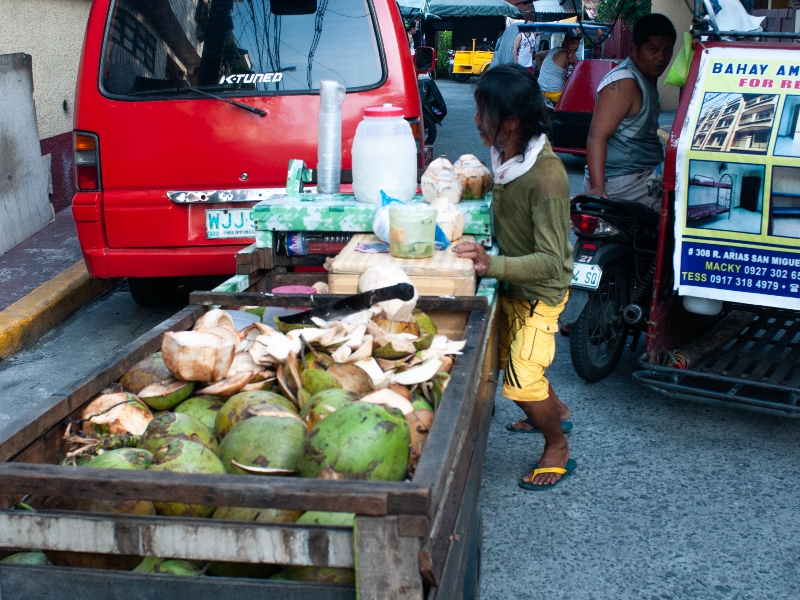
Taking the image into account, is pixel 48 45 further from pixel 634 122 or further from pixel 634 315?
pixel 634 315

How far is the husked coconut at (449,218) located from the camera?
2910 millimetres

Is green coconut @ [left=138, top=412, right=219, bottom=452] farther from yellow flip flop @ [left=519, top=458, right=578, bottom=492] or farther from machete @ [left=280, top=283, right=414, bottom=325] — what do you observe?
yellow flip flop @ [left=519, top=458, right=578, bottom=492]

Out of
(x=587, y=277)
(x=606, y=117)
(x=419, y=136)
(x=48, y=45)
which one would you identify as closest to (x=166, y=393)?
(x=587, y=277)

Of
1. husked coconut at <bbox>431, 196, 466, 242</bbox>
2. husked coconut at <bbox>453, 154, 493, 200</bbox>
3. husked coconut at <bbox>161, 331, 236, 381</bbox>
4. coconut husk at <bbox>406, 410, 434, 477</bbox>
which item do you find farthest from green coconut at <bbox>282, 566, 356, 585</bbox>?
husked coconut at <bbox>453, 154, 493, 200</bbox>

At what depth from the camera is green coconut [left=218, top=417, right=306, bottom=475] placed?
1.82 m

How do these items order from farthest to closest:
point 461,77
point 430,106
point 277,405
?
1. point 461,77
2. point 430,106
3. point 277,405

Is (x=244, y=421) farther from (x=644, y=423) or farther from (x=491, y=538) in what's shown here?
(x=644, y=423)

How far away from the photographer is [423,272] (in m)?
2.65

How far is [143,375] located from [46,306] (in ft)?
12.4

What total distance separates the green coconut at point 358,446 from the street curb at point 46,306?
3.99 m

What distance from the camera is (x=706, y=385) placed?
4422 millimetres

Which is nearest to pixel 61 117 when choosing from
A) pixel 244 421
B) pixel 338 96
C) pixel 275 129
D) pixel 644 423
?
pixel 275 129

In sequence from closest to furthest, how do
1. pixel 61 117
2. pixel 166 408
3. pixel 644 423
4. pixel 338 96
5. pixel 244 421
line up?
pixel 244 421
pixel 166 408
pixel 338 96
pixel 644 423
pixel 61 117

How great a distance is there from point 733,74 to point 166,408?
2.82 meters
